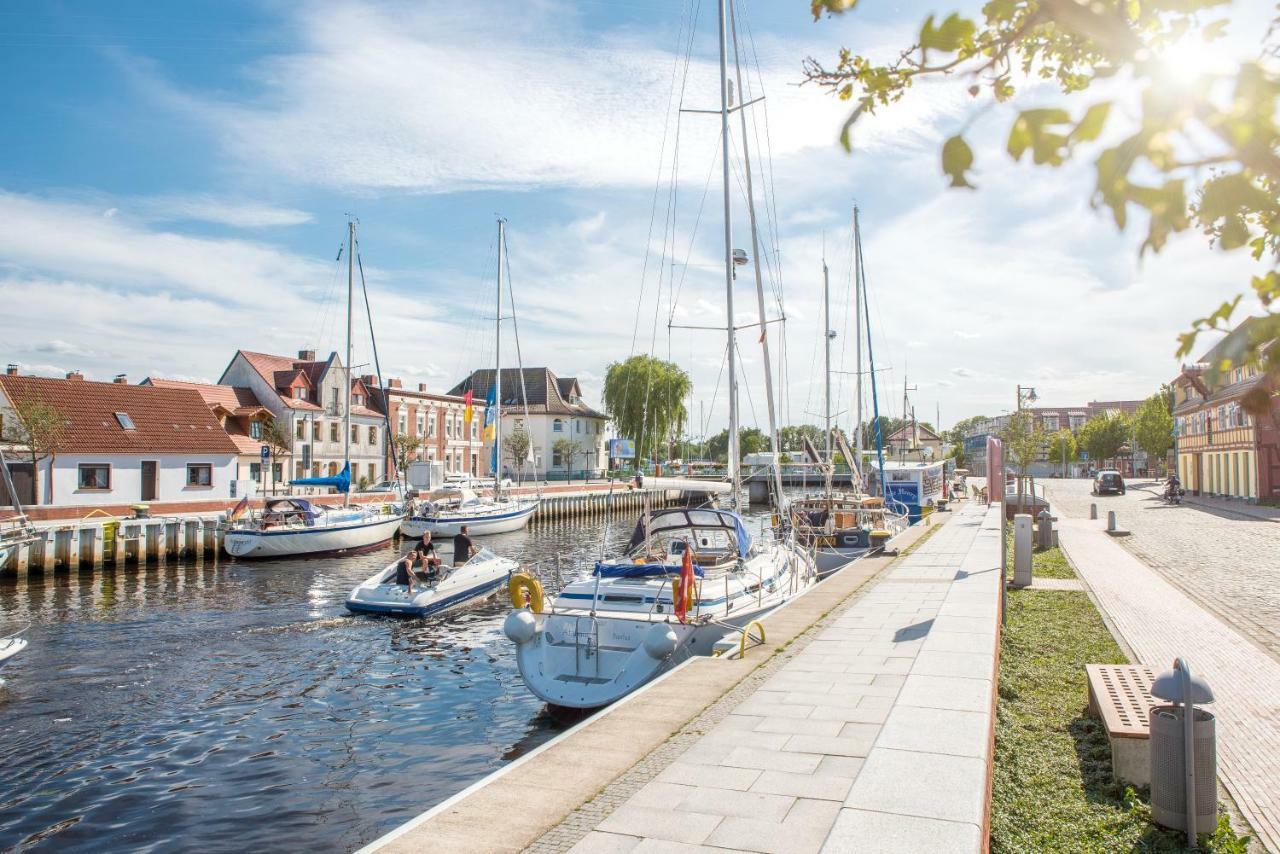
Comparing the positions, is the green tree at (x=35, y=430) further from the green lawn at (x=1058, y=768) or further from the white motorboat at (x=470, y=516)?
the green lawn at (x=1058, y=768)

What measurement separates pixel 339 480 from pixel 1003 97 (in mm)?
40299

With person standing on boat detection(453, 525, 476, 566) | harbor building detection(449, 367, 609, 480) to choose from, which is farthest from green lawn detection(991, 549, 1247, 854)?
harbor building detection(449, 367, 609, 480)

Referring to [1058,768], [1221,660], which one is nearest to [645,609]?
[1058,768]

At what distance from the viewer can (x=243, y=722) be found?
1347cm

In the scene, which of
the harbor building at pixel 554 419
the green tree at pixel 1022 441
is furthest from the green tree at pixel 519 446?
the green tree at pixel 1022 441

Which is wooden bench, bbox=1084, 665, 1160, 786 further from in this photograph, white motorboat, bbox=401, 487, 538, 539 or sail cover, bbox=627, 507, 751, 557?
white motorboat, bbox=401, 487, 538, 539

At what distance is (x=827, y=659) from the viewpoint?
11609 millimetres

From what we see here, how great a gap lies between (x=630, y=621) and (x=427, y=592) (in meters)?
9.56

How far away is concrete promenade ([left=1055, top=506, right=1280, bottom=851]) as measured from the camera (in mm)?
7527

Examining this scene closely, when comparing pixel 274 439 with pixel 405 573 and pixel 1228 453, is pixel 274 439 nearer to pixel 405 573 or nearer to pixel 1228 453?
pixel 405 573

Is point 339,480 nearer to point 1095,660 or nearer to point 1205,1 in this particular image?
point 1095,660

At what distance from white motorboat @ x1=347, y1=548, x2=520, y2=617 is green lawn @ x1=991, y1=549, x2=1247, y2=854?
1324 cm

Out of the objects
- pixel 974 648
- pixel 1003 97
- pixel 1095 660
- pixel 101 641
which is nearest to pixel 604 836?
pixel 1003 97

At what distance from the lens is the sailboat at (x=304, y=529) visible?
110ft
